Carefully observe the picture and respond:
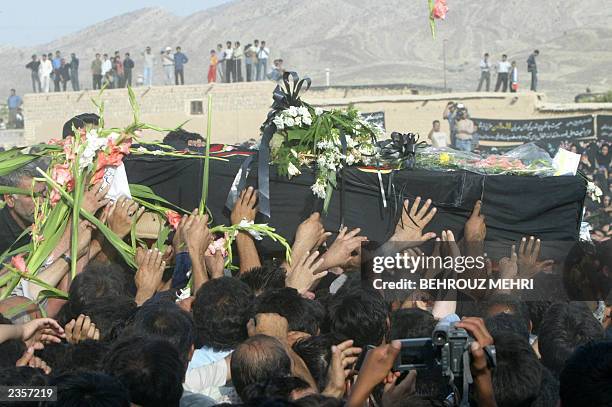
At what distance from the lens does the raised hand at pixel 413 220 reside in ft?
22.9

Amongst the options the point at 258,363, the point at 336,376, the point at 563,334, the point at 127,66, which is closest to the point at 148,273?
the point at 258,363

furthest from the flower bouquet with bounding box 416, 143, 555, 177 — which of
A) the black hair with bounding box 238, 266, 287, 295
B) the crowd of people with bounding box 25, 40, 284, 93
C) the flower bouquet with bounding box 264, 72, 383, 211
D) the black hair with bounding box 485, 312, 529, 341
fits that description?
the crowd of people with bounding box 25, 40, 284, 93

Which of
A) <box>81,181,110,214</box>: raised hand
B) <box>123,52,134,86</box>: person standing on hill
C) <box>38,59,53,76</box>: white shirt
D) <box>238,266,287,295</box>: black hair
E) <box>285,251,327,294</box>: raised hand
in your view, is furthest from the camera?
<box>38,59,53,76</box>: white shirt

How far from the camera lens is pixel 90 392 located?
→ 324 cm

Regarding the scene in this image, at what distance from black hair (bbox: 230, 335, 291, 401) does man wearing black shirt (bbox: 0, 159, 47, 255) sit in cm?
342

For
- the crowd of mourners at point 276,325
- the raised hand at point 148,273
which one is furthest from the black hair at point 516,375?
the raised hand at point 148,273

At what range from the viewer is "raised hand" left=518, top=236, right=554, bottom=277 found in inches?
258

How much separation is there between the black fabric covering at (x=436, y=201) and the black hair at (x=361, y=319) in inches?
87.6

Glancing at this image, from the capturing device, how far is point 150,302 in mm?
4867

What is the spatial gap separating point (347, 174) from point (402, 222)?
0.51 m

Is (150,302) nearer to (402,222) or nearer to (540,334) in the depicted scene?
(540,334)

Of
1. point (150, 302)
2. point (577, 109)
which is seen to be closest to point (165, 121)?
point (577, 109)

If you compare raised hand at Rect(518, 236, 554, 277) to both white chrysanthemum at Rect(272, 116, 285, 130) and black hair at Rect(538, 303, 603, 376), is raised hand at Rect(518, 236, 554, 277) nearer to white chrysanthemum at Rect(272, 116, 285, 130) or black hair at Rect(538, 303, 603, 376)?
black hair at Rect(538, 303, 603, 376)

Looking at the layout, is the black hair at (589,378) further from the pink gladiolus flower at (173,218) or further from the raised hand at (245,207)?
the pink gladiolus flower at (173,218)
